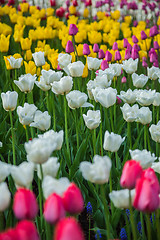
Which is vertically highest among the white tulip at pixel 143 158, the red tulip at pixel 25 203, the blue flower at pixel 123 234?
the red tulip at pixel 25 203

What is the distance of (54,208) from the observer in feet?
3.47

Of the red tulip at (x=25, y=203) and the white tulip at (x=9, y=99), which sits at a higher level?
the red tulip at (x=25, y=203)

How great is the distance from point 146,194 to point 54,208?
0.93 feet

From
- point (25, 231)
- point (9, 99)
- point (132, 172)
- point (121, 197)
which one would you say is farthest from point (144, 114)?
point (25, 231)

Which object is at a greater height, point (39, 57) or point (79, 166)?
point (39, 57)

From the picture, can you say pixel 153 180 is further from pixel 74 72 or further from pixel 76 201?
pixel 74 72

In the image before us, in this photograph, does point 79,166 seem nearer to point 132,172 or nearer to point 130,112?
point 130,112

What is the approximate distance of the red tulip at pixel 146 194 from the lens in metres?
1.14

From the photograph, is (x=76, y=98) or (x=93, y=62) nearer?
(x=76, y=98)

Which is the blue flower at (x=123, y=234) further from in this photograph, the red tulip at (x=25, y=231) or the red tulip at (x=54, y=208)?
the red tulip at (x=25, y=231)

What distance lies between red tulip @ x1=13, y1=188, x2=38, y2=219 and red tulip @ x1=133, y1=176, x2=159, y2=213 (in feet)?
1.03

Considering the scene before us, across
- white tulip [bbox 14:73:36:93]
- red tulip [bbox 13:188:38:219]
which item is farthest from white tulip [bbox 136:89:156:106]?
red tulip [bbox 13:188:38:219]

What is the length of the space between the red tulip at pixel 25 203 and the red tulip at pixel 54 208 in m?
0.06

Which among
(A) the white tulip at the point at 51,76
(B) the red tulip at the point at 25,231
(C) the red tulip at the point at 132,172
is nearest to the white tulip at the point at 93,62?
(A) the white tulip at the point at 51,76
